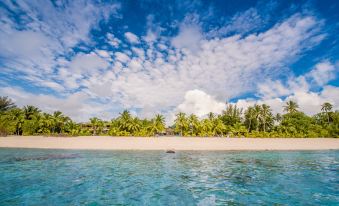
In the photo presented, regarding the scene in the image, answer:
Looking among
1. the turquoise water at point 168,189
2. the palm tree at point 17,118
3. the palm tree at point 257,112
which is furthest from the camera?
the palm tree at point 257,112

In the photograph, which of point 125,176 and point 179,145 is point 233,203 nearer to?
point 125,176

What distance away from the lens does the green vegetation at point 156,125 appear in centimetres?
6456

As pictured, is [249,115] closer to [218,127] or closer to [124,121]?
[218,127]

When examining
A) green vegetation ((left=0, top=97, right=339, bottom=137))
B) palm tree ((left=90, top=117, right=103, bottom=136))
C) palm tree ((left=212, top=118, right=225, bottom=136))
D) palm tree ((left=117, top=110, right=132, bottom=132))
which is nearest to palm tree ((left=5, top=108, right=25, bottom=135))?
green vegetation ((left=0, top=97, right=339, bottom=137))

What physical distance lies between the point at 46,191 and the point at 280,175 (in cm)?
1500

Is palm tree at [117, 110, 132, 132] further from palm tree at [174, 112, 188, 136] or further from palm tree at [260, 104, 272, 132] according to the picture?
palm tree at [260, 104, 272, 132]

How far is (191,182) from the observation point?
1380 centimetres

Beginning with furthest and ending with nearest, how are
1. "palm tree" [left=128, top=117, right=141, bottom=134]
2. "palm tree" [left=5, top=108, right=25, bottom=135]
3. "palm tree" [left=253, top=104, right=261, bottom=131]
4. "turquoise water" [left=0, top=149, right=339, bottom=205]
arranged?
"palm tree" [left=253, top=104, right=261, bottom=131] < "palm tree" [left=128, top=117, right=141, bottom=134] < "palm tree" [left=5, top=108, right=25, bottom=135] < "turquoise water" [left=0, top=149, right=339, bottom=205]

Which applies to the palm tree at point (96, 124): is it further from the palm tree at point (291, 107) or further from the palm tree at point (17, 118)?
the palm tree at point (291, 107)

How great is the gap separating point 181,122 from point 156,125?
26.8 ft

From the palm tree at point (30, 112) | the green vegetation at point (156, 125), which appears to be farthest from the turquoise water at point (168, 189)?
the palm tree at point (30, 112)

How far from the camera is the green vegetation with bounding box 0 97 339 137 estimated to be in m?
64.6

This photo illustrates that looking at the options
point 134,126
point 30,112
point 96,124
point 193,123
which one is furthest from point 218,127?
point 30,112

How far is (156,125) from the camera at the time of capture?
7175 cm
